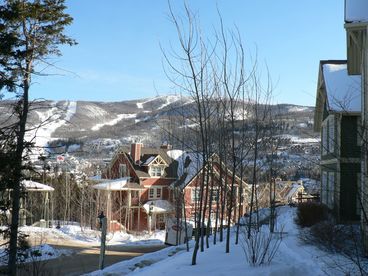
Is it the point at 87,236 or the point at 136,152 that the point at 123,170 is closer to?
the point at 136,152

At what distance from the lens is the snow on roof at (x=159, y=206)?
4392 cm

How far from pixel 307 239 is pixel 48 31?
393 inches

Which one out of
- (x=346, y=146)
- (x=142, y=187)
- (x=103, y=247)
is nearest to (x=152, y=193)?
(x=142, y=187)

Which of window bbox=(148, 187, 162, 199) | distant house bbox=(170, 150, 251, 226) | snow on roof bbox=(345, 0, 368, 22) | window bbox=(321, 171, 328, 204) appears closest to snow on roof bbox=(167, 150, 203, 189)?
→ distant house bbox=(170, 150, 251, 226)

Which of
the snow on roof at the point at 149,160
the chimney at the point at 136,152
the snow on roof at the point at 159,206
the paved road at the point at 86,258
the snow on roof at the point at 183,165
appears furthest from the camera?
the chimney at the point at 136,152

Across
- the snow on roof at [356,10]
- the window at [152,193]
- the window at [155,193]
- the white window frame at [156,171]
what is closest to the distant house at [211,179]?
the window at [155,193]

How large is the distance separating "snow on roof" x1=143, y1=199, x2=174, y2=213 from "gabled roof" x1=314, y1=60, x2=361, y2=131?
871 inches

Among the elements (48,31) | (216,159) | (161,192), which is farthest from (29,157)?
(161,192)

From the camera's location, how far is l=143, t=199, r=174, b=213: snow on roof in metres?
43.9

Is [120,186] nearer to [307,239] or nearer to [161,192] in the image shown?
[161,192]

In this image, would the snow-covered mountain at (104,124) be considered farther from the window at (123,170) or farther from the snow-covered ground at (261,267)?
the window at (123,170)

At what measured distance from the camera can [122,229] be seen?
41125 mm

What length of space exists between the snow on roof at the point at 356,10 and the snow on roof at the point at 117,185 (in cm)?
3039

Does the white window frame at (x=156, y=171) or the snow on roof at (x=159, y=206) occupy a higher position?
the white window frame at (x=156, y=171)
